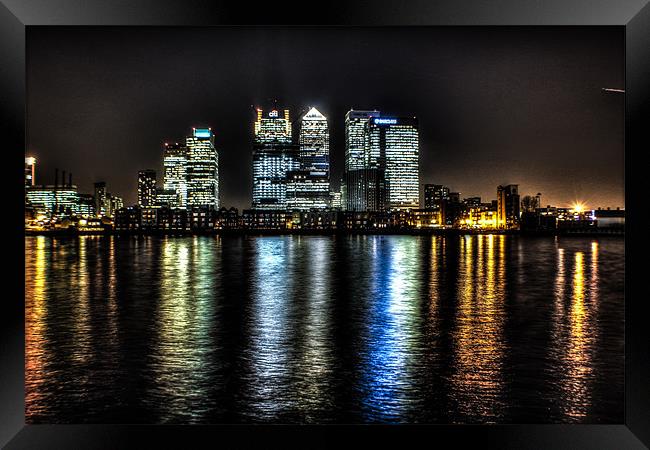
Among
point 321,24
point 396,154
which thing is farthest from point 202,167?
point 321,24

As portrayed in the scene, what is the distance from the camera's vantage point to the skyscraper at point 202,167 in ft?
413

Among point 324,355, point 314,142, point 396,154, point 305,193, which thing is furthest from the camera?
point 314,142

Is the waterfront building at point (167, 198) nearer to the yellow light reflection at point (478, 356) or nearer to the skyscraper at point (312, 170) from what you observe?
the skyscraper at point (312, 170)

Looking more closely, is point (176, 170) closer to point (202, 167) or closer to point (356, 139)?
point (202, 167)

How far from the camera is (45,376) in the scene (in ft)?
23.6

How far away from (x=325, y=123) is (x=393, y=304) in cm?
12514

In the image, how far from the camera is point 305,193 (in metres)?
119

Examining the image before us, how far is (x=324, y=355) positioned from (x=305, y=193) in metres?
111

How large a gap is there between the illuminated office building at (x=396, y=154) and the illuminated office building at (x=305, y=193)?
13675 mm

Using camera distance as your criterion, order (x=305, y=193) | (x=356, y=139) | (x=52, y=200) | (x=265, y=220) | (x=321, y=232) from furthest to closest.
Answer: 1. (x=305, y=193)
2. (x=265, y=220)
3. (x=356, y=139)
4. (x=321, y=232)
5. (x=52, y=200)

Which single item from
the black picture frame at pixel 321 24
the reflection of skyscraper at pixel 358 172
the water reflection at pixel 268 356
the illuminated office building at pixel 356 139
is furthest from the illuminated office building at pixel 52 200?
the black picture frame at pixel 321 24

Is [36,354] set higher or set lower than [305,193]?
lower
